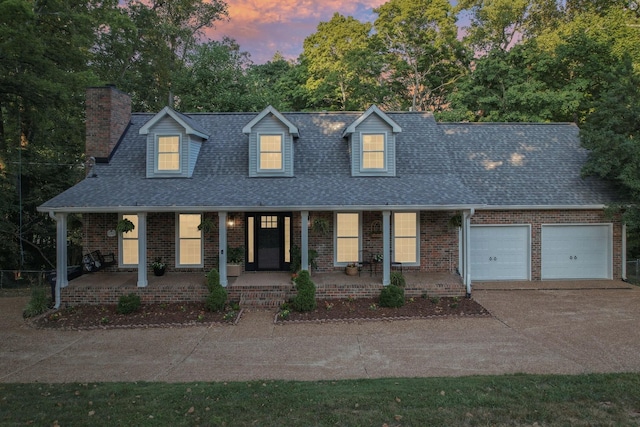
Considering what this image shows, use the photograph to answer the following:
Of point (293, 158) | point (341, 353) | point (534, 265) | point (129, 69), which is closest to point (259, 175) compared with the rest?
point (293, 158)

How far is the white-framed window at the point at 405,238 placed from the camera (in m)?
14.2

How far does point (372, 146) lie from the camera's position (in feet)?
47.9

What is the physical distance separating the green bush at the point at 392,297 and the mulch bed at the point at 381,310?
0.13 meters

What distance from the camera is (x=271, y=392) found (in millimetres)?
6254

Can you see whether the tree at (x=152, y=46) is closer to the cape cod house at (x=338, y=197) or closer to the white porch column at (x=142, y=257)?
the cape cod house at (x=338, y=197)

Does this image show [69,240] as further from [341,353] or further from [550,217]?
[550,217]

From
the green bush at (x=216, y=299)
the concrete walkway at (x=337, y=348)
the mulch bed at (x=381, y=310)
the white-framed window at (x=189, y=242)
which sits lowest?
the concrete walkway at (x=337, y=348)

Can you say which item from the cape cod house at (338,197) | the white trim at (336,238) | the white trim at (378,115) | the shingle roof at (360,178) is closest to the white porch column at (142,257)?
the shingle roof at (360,178)

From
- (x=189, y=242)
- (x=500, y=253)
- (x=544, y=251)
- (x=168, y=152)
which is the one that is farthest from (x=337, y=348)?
(x=544, y=251)

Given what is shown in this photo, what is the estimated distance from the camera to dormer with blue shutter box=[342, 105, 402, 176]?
14.5 meters

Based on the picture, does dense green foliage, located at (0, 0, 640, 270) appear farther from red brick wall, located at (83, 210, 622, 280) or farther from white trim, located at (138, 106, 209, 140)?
red brick wall, located at (83, 210, 622, 280)

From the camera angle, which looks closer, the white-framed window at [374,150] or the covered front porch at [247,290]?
the covered front porch at [247,290]

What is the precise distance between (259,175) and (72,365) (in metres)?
8.26

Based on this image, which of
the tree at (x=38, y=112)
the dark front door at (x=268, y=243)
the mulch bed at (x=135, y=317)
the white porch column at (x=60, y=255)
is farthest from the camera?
the tree at (x=38, y=112)
